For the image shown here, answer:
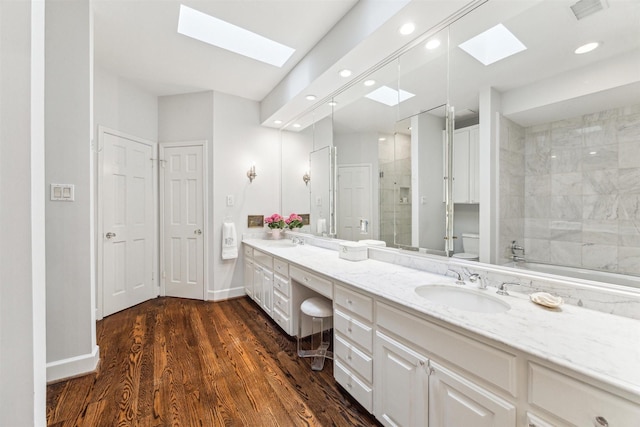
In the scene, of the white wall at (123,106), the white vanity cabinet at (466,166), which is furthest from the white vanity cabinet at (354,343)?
the white wall at (123,106)

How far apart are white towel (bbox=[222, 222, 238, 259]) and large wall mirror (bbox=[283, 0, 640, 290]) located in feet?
7.13

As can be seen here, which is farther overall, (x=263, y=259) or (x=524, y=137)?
(x=263, y=259)

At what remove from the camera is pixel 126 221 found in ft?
10.5

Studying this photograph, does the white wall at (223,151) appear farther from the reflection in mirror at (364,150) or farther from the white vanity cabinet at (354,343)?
the white vanity cabinet at (354,343)

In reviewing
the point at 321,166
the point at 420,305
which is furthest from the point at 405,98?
the point at 420,305

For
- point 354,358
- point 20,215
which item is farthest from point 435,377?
point 20,215

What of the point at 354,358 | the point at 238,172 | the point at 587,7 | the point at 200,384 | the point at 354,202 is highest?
the point at 587,7

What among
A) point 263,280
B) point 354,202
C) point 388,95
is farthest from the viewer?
point 263,280

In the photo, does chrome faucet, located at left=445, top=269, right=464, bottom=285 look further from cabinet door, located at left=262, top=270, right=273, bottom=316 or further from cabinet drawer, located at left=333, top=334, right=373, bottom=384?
cabinet door, located at left=262, top=270, right=273, bottom=316

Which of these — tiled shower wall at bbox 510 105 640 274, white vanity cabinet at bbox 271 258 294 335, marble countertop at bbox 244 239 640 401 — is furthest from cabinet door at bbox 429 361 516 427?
white vanity cabinet at bbox 271 258 294 335

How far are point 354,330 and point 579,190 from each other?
1.44m

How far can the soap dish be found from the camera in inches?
45.1

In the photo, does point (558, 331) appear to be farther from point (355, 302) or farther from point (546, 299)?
point (355, 302)

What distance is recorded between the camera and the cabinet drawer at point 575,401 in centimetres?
70
